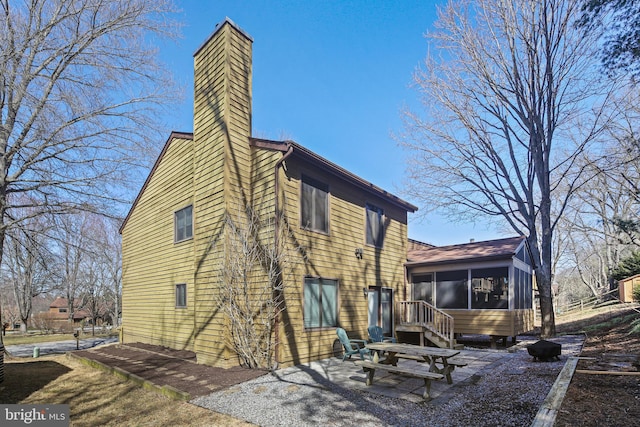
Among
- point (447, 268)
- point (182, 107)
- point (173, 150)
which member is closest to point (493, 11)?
point (447, 268)

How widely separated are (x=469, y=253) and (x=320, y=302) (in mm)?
6079

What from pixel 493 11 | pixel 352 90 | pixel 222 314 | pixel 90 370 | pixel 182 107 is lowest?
pixel 90 370

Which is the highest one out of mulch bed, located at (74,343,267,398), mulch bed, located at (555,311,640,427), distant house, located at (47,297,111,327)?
mulch bed, located at (555,311,640,427)

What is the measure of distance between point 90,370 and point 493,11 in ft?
55.8

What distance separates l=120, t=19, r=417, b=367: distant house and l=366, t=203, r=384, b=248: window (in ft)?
0.11

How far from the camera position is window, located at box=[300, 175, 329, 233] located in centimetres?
951

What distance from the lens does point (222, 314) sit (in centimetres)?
857

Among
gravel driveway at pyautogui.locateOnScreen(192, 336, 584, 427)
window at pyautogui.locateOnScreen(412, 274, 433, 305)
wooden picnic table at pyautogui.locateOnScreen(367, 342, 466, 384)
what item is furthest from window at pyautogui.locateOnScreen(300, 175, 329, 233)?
window at pyautogui.locateOnScreen(412, 274, 433, 305)

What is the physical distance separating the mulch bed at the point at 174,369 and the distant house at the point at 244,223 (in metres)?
0.43

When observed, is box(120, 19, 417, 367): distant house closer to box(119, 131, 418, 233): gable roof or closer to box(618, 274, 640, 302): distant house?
box(119, 131, 418, 233): gable roof

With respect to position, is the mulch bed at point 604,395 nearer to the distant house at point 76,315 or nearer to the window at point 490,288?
the window at point 490,288

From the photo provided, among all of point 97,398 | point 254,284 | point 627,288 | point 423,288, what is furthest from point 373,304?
point 627,288

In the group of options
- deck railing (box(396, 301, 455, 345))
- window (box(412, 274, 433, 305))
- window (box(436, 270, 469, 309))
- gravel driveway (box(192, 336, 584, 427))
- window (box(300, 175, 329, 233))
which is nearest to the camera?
gravel driveway (box(192, 336, 584, 427))

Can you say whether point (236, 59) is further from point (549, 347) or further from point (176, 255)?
point (549, 347)
